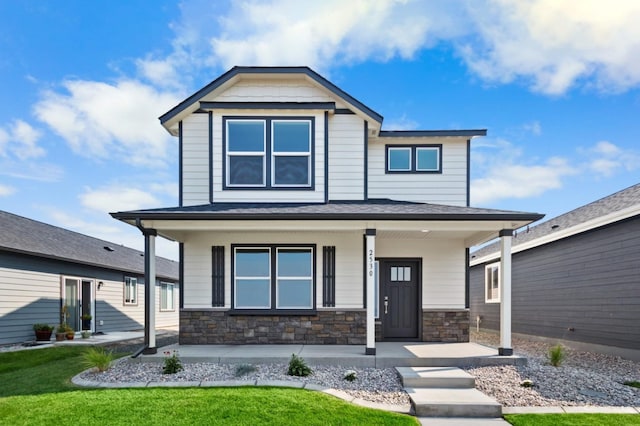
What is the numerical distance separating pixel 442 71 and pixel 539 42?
3.21 m

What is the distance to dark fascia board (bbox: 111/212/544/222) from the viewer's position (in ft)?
28.2

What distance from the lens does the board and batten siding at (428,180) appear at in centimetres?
1123

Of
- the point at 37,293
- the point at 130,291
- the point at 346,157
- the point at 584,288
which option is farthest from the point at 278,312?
the point at 130,291

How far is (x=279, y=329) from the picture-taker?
10070mm

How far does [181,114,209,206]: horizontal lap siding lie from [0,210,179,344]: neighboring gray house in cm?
→ 530

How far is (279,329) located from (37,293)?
8.12 m

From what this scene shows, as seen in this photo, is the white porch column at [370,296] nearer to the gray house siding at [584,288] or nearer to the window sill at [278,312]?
the window sill at [278,312]

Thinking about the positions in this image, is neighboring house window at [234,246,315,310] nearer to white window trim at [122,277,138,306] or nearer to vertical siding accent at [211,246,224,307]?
vertical siding accent at [211,246,224,307]

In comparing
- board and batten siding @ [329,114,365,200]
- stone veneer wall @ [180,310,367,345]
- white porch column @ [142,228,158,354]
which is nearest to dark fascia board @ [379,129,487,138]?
board and batten siding @ [329,114,365,200]

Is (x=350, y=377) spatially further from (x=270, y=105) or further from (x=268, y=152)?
(x=270, y=105)

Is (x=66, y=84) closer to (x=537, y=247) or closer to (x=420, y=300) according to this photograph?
(x=420, y=300)

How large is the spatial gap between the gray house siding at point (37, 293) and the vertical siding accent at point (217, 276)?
6.10 m

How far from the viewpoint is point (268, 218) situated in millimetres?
8750

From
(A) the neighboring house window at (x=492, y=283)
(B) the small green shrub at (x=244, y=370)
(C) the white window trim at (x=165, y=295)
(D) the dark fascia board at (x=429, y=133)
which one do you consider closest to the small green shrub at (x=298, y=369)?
(B) the small green shrub at (x=244, y=370)
